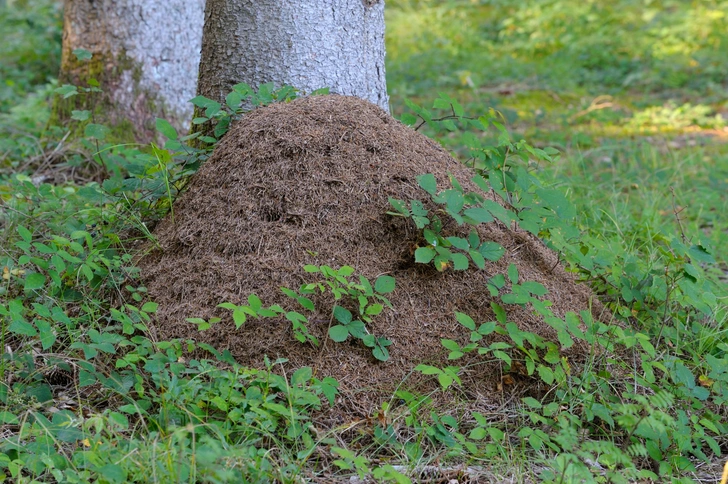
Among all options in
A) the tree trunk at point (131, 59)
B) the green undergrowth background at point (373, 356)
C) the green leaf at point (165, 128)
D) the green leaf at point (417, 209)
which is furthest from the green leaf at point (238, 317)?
the tree trunk at point (131, 59)

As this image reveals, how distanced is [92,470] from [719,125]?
6.77 m

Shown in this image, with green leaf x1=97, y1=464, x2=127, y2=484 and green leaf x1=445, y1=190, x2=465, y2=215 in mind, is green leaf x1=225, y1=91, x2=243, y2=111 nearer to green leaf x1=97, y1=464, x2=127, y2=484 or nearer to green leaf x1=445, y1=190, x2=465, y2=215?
green leaf x1=445, y1=190, x2=465, y2=215

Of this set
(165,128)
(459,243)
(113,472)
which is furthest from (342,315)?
(165,128)

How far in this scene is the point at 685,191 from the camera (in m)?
4.87

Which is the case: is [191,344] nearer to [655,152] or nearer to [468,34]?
[655,152]

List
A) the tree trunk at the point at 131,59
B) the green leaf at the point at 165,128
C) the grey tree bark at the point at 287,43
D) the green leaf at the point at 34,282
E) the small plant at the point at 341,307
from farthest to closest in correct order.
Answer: the tree trunk at the point at 131,59, the grey tree bark at the point at 287,43, the green leaf at the point at 165,128, the green leaf at the point at 34,282, the small plant at the point at 341,307

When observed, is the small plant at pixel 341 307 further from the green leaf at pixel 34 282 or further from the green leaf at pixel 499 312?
the green leaf at pixel 34 282

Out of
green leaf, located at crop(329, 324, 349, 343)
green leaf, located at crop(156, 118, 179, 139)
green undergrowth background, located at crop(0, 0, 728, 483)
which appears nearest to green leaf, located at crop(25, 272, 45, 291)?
green undergrowth background, located at crop(0, 0, 728, 483)

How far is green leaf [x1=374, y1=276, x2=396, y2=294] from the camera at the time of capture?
2543 mm

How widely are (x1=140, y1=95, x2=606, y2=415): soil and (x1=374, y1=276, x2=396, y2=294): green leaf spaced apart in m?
0.09

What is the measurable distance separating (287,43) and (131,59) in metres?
2.04

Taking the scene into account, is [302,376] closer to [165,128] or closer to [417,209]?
[417,209]

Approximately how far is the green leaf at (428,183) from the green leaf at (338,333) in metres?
0.65

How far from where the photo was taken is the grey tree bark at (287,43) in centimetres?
317
